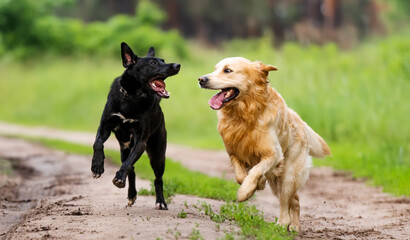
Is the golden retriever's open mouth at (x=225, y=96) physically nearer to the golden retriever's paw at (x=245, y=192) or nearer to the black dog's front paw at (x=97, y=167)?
the golden retriever's paw at (x=245, y=192)

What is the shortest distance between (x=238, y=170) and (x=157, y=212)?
3.46 ft

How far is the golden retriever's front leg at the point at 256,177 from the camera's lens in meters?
6.23

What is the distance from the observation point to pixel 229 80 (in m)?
6.45

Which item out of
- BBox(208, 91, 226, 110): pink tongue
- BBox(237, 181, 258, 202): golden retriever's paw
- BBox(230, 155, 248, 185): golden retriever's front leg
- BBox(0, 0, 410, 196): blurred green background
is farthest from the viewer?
BBox(0, 0, 410, 196): blurred green background

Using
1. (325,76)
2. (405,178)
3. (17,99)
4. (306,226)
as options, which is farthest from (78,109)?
(306,226)

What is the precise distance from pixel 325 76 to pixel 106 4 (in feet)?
84.1

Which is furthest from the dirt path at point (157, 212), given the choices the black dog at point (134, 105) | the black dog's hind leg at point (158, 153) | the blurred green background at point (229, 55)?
the blurred green background at point (229, 55)

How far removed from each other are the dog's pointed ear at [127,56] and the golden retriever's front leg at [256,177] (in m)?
1.70

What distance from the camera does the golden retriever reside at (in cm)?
646

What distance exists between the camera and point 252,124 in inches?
262

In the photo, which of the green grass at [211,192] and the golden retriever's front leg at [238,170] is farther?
the golden retriever's front leg at [238,170]

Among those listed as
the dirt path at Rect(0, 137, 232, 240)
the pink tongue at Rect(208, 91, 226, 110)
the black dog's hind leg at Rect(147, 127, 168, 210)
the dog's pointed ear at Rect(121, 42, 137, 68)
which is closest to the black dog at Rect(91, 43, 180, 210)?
the dog's pointed ear at Rect(121, 42, 137, 68)

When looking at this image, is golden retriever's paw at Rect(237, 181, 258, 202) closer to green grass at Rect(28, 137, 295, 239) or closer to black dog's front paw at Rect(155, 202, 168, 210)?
green grass at Rect(28, 137, 295, 239)

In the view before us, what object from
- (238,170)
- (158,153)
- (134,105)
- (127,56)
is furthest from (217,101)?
(158,153)
